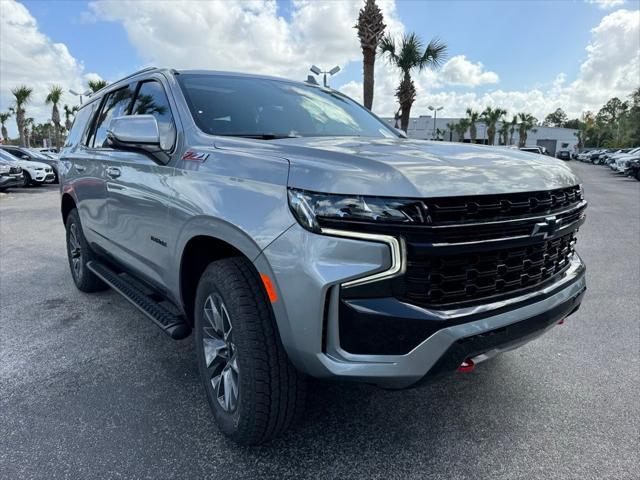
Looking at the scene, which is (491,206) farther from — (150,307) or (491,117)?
(491,117)

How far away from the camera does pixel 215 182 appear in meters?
2.27

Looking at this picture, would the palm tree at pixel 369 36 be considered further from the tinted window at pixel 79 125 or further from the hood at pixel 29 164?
the tinted window at pixel 79 125

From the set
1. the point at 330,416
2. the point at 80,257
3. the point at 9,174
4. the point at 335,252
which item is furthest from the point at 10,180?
the point at 335,252

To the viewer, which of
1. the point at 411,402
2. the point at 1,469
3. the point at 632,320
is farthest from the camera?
the point at 632,320

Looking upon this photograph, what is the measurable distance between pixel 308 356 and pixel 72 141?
14.3ft

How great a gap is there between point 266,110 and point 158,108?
0.71 meters

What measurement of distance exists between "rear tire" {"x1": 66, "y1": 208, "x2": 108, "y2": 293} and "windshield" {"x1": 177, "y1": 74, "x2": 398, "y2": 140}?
2.25m

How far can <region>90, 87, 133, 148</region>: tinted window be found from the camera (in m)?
3.70

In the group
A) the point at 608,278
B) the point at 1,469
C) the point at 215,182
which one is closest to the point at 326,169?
the point at 215,182

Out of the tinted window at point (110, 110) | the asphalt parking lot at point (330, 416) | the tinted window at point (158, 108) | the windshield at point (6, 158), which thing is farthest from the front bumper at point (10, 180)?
the tinted window at point (158, 108)

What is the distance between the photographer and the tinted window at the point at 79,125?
4.73 meters

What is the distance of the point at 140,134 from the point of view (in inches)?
103

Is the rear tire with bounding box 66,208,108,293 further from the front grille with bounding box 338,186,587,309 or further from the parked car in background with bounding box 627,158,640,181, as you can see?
the parked car in background with bounding box 627,158,640,181

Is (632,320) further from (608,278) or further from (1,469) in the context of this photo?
(1,469)
